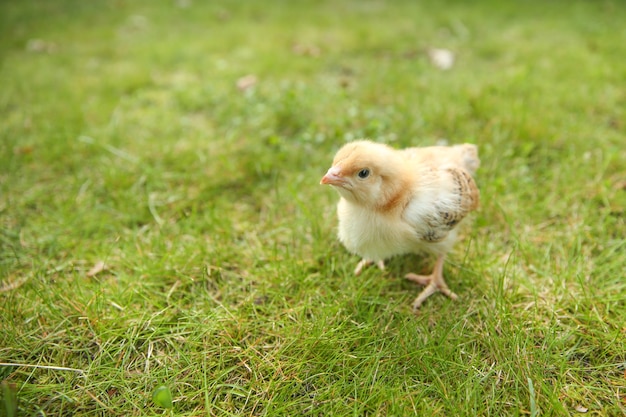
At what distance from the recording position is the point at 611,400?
1812 mm

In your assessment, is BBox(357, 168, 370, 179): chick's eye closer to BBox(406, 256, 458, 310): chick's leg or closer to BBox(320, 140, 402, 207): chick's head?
BBox(320, 140, 402, 207): chick's head

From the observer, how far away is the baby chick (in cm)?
204

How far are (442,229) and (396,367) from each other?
77cm

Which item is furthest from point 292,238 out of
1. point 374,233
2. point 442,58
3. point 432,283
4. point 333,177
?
point 442,58

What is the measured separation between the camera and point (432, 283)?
2389 mm

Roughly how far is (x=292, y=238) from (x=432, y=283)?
0.94 m

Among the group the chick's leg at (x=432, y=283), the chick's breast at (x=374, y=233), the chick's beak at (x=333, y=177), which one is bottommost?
the chick's leg at (x=432, y=283)

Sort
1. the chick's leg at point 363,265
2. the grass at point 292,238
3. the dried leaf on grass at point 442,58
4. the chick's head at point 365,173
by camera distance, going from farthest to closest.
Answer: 1. the dried leaf on grass at point 442,58
2. the chick's leg at point 363,265
3. the chick's head at point 365,173
4. the grass at point 292,238

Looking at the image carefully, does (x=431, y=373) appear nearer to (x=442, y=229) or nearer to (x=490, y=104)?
(x=442, y=229)

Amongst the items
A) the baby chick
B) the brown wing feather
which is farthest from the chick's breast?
the brown wing feather

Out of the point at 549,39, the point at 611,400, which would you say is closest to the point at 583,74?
the point at 549,39

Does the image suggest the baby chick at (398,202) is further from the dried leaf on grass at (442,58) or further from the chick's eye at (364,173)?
the dried leaf on grass at (442,58)

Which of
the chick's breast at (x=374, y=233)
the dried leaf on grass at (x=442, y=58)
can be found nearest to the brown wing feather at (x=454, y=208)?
the chick's breast at (x=374, y=233)

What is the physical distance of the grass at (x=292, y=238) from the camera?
6.23 feet
